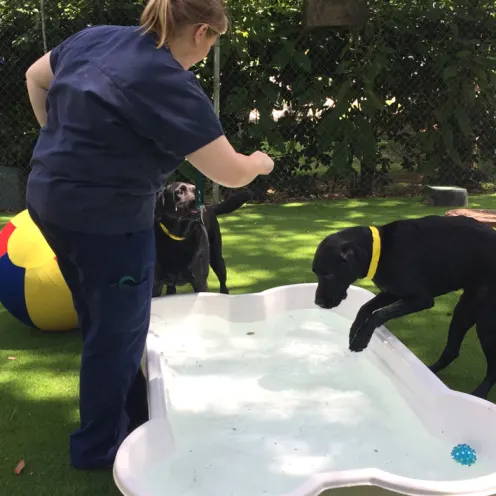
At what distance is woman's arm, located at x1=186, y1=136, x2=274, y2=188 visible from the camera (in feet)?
6.20

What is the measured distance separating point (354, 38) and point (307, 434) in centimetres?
673

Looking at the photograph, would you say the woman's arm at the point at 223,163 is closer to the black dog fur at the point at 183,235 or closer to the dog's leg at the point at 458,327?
the dog's leg at the point at 458,327

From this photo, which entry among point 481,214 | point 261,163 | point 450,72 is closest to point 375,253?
point 261,163

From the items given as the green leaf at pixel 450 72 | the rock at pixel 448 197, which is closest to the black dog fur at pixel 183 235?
the rock at pixel 448 197

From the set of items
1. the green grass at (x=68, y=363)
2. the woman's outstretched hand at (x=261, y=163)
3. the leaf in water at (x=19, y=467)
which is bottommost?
the green grass at (x=68, y=363)

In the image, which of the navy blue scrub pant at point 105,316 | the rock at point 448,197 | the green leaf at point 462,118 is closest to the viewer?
the navy blue scrub pant at point 105,316

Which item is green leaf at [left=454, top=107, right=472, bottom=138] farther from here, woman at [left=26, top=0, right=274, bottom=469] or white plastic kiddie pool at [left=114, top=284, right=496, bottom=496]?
woman at [left=26, top=0, right=274, bottom=469]

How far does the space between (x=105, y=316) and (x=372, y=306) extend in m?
1.66

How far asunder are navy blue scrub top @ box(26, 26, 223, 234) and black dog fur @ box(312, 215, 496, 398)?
127 cm

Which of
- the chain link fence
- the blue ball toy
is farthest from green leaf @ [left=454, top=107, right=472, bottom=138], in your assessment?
the blue ball toy

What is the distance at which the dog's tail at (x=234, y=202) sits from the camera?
13.2 feet

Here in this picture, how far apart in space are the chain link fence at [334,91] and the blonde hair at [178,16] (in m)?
5.83

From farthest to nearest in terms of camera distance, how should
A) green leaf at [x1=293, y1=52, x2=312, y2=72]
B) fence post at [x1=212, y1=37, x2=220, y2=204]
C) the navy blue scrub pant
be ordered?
green leaf at [x1=293, y1=52, x2=312, y2=72] < fence post at [x1=212, y1=37, x2=220, y2=204] < the navy blue scrub pant

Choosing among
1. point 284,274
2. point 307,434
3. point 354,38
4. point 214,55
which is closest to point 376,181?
point 354,38
